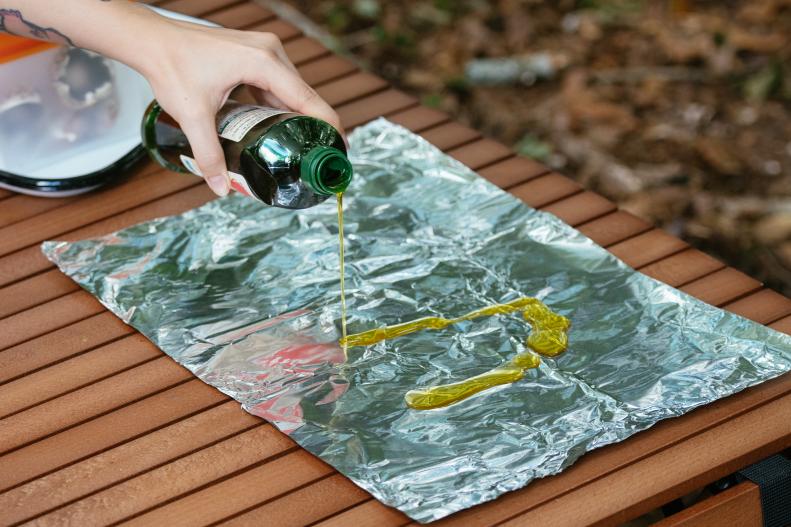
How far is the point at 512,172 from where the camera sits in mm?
1683

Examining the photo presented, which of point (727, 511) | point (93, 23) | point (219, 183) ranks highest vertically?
point (93, 23)

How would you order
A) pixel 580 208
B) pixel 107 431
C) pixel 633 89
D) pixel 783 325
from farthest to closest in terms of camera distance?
pixel 633 89 < pixel 580 208 < pixel 783 325 < pixel 107 431

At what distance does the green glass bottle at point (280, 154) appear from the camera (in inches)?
48.7

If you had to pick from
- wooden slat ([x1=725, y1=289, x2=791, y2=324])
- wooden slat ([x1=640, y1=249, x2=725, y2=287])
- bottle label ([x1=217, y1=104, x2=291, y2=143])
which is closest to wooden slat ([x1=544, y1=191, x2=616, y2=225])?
wooden slat ([x1=640, y1=249, x2=725, y2=287])

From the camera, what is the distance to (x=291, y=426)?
122 centimetres

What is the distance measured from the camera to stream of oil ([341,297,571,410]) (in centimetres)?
125

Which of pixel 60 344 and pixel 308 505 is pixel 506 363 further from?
pixel 60 344

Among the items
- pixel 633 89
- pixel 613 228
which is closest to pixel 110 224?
pixel 613 228

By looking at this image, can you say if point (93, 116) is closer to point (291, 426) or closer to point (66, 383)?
point (66, 383)

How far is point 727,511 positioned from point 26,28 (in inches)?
42.1

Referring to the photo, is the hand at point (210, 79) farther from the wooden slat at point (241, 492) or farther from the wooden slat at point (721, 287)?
the wooden slat at point (721, 287)

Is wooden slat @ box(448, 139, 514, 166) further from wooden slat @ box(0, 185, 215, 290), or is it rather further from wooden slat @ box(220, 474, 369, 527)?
wooden slat @ box(220, 474, 369, 527)

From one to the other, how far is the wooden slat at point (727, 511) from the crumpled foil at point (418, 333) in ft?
0.33

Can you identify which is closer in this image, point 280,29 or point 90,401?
point 90,401
